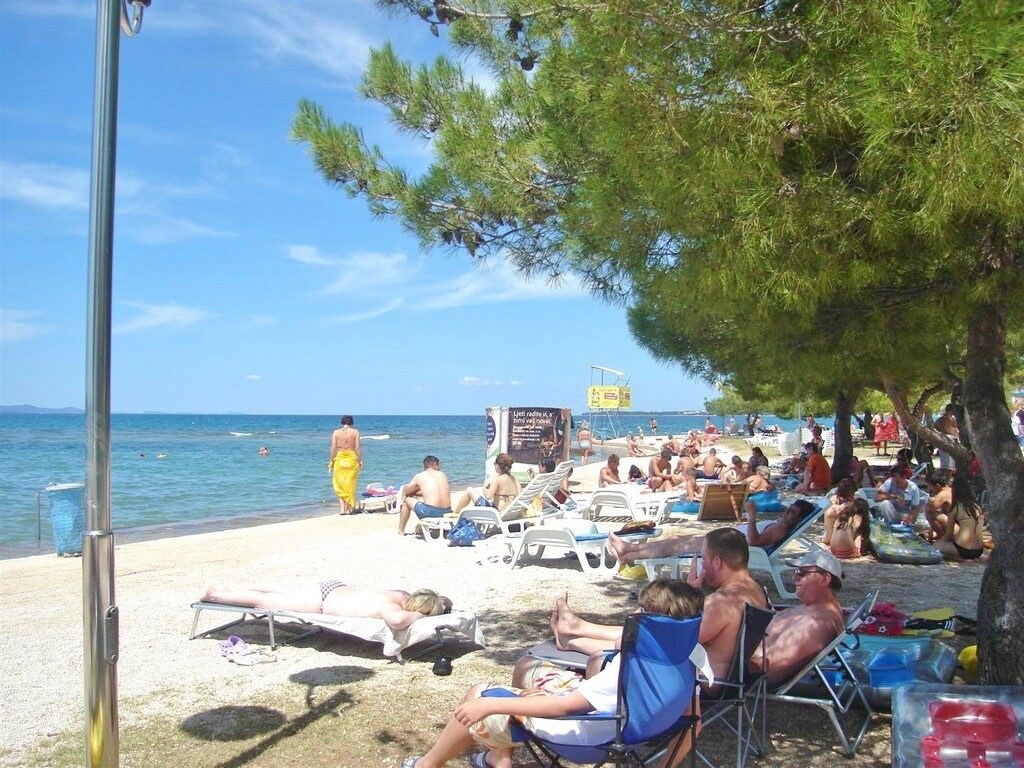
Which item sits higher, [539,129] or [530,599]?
[539,129]

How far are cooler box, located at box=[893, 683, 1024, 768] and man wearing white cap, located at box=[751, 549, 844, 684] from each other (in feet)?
1.96

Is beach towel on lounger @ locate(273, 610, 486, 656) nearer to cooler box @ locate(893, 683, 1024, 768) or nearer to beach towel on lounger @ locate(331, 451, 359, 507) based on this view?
cooler box @ locate(893, 683, 1024, 768)

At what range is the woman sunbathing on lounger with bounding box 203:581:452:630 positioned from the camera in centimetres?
512

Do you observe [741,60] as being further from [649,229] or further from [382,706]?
[382,706]

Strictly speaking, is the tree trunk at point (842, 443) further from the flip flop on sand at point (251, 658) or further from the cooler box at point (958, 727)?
the cooler box at point (958, 727)

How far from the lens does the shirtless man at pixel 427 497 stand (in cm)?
1033

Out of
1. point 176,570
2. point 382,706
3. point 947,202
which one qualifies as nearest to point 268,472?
point 176,570

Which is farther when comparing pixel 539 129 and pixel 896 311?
pixel 539 129

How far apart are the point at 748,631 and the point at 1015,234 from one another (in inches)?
77.5

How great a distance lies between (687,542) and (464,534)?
11.0 ft

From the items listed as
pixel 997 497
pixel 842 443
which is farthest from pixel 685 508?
pixel 997 497

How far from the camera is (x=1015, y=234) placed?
3523mm

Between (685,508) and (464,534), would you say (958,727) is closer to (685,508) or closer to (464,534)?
(464,534)

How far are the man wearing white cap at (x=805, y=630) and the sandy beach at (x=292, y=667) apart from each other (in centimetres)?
37
